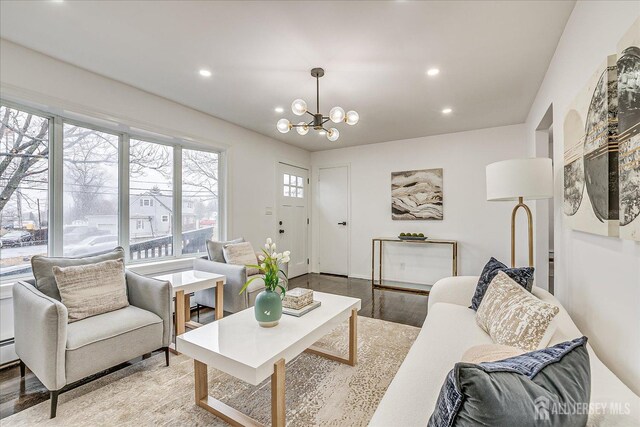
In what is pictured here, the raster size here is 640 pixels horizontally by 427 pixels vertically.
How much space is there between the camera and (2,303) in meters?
2.19

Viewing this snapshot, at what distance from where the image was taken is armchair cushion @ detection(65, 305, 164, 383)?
172cm

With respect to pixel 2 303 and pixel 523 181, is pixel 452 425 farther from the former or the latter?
pixel 2 303

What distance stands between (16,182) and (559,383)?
355 centimetres

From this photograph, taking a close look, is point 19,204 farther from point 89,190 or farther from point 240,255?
point 240,255

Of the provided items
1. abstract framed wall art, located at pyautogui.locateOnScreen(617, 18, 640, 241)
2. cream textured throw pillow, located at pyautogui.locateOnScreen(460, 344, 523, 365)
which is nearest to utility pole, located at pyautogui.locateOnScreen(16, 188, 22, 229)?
cream textured throw pillow, located at pyautogui.locateOnScreen(460, 344, 523, 365)

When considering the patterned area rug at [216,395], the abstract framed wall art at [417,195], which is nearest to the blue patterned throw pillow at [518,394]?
the patterned area rug at [216,395]

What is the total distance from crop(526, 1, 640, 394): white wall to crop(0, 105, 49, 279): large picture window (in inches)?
151

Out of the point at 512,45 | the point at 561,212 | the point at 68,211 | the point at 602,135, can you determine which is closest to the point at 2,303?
the point at 68,211

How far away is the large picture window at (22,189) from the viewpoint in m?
2.28

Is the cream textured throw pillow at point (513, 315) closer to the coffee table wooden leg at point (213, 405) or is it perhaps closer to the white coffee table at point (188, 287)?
the coffee table wooden leg at point (213, 405)

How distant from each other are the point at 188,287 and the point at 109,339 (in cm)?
73

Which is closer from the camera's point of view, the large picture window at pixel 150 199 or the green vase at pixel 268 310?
the green vase at pixel 268 310

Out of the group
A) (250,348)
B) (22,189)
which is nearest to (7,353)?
(22,189)

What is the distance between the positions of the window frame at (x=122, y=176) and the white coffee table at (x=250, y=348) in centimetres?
188
